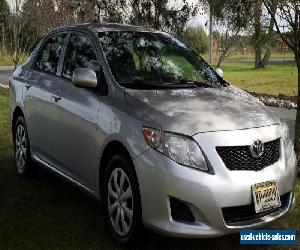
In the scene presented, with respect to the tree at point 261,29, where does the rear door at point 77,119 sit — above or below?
below

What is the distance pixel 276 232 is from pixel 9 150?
445 cm

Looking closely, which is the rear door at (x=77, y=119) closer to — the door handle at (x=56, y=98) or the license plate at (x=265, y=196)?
the door handle at (x=56, y=98)

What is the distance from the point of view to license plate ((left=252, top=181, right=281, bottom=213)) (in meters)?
3.76

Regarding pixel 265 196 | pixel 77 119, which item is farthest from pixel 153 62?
pixel 265 196

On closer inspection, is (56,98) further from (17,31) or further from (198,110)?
(17,31)

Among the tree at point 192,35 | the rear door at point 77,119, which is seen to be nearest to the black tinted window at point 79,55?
the rear door at point 77,119

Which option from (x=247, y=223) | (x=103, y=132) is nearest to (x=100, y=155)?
(x=103, y=132)

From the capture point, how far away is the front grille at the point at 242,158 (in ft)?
12.4

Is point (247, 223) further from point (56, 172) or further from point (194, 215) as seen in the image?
point (56, 172)

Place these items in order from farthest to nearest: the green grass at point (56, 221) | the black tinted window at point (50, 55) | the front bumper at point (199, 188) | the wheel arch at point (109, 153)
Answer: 1. the black tinted window at point (50, 55)
2. the green grass at point (56, 221)
3. the wheel arch at point (109, 153)
4. the front bumper at point (199, 188)

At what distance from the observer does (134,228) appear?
4000 millimetres

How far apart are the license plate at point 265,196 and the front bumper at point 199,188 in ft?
0.13

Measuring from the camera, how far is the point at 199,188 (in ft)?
11.9

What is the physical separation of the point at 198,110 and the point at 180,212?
2.73ft
